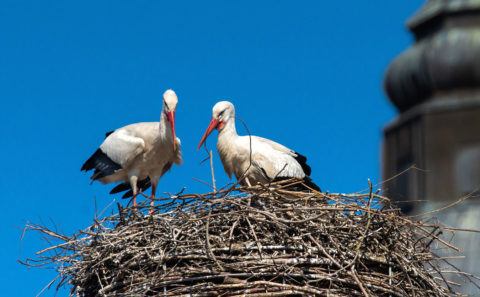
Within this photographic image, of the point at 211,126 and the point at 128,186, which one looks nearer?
the point at 211,126

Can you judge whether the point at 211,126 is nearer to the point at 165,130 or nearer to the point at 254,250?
the point at 165,130

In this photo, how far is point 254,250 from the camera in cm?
603

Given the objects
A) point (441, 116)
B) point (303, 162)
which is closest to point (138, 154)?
point (303, 162)

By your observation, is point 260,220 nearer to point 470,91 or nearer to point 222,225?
point 222,225

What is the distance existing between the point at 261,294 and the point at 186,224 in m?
0.69

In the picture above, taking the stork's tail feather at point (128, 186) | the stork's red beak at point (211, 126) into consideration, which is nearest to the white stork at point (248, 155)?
the stork's red beak at point (211, 126)

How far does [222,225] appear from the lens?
6.21 metres

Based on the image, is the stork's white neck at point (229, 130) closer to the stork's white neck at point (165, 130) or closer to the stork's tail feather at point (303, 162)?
the stork's tail feather at point (303, 162)

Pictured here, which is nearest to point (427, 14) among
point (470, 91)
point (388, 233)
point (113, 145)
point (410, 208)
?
point (470, 91)

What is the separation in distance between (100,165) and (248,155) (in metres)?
1.76

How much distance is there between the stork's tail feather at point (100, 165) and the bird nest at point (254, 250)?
2.27 m

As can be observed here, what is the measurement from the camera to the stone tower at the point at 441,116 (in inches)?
1128

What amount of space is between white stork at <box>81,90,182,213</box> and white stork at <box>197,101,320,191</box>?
24.0 inches

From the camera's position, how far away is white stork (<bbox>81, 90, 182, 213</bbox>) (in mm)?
8609
